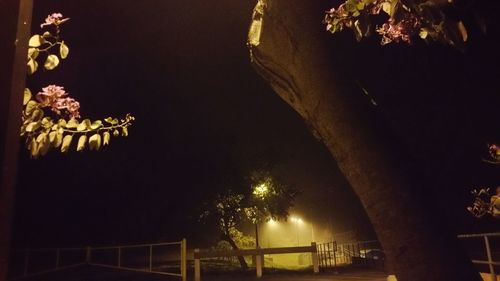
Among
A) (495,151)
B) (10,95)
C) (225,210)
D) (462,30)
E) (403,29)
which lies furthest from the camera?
(225,210)

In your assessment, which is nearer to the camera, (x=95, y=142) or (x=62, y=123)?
(x=95, y=142)

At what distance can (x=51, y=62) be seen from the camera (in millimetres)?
4000

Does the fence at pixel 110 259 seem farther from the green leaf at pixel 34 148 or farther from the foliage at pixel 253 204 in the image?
the green leaf at pixel 34 148

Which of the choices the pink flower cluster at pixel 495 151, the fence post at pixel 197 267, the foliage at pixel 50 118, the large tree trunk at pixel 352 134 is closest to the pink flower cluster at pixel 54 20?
the foliage at pixel 50 118

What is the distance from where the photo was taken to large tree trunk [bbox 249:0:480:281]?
1.79 meters

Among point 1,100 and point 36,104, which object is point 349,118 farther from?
point 36,104

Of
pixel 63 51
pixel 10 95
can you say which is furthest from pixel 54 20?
pixel 10 95

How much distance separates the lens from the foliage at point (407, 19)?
2186 mm

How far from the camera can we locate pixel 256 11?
231cm

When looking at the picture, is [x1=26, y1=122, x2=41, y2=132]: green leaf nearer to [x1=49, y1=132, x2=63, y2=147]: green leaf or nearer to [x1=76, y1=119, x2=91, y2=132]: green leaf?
[x1=49, y1=132, x2=63, y2=147]: green leaf

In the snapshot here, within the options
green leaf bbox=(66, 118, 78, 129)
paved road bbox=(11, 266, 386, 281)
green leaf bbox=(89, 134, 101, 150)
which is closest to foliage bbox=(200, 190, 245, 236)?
paved road bbox=(11, 266, 386, 281)

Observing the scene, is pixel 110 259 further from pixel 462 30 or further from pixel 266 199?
pixel 462 30

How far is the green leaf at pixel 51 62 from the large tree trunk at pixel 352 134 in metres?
2.45

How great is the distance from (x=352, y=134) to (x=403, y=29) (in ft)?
4.38
